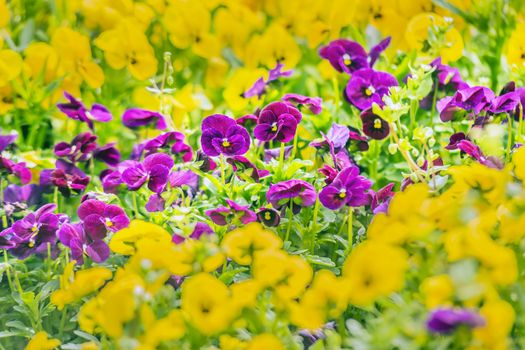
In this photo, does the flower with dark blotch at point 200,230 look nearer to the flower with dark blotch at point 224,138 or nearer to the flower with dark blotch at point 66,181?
the flower with dark blotch at point 224,138

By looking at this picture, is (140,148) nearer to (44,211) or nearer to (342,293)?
(44,211)

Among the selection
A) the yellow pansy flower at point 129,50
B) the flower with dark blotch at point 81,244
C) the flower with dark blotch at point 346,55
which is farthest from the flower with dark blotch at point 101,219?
the yellow pansy flower at point 129,50

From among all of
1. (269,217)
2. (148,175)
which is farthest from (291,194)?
(148,175)

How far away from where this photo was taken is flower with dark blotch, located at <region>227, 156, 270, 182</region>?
5.59 feet

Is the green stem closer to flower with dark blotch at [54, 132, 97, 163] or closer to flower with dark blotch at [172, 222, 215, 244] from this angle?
flower with dark blotch at [172, 222, 215, 244]

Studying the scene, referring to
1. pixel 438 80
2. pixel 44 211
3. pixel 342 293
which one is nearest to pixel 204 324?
pixel 342 293

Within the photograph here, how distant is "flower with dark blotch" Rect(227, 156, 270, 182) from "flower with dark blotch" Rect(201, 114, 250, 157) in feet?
0.10

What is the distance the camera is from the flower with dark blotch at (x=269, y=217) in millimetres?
1635

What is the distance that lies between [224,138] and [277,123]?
0.35 feet

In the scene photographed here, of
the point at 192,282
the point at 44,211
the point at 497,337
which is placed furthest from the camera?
the point at 44,211

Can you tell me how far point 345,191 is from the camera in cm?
162

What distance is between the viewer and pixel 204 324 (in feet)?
3.96

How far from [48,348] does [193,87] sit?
4.29ft

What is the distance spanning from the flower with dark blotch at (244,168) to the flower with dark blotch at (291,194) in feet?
0.27
